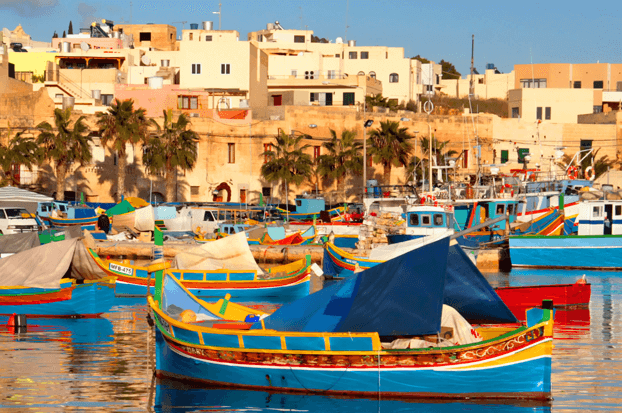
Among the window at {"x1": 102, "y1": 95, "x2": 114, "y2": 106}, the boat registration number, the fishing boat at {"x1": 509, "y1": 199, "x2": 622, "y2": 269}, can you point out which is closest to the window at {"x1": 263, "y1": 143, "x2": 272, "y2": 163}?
the window at {"x1": 102, "y1": 95, "x2": 114, "y2": 106}

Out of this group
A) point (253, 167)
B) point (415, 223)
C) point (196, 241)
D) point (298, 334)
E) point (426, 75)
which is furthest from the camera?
point (426, 75)

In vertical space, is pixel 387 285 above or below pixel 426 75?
below

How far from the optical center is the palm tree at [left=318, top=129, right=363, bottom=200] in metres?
57.9

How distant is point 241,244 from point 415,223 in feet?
38.2

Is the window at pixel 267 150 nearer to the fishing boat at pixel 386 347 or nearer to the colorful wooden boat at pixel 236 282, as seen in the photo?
the colorful wooden boat at pixel 236 282

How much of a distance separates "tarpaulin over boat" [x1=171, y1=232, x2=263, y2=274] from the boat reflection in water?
11.4 meters

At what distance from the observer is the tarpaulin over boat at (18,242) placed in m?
28.0

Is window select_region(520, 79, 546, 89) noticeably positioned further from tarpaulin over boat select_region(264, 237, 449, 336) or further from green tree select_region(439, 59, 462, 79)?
tarpaulin over boat select_region(264, 237, 449, 336)

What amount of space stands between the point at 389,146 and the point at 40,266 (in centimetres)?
3756

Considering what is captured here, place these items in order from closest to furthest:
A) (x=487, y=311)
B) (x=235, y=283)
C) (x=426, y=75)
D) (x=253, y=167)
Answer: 1. (x=487, y=311)
2. (x=235, y=283)
3. (x=253, y=167)
4. (x=426, y=75)

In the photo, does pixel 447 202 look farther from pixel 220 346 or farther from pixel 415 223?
pixel 220 346

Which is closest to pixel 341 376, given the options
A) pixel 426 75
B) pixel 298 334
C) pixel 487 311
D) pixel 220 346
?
pixel 298 334

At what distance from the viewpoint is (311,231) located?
133ft

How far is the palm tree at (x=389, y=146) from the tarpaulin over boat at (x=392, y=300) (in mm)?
42510
